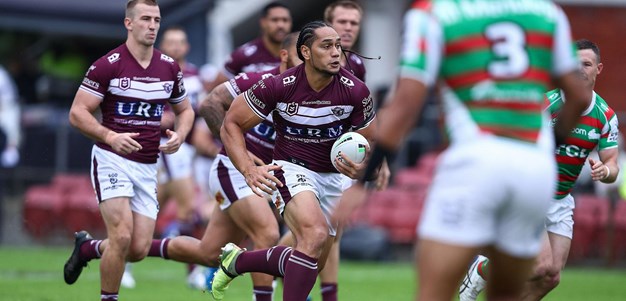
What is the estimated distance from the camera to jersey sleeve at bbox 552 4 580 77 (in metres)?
5.39

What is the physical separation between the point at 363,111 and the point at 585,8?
16.8 metres

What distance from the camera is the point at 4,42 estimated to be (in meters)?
25.1

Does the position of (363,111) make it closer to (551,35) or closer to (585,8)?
(551,35)

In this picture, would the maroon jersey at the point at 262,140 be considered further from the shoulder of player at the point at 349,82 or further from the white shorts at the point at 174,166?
the white shorts at the point at 174,166

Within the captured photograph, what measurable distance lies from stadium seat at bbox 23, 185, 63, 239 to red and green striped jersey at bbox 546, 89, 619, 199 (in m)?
12.7

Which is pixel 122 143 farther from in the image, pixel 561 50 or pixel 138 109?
pixel 561 50

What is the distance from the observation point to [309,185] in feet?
26.2

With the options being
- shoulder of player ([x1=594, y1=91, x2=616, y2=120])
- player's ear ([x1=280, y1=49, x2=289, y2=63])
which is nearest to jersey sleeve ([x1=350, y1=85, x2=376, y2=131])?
player's ear ([x1=280, y1=49, x2=289, y2=63])

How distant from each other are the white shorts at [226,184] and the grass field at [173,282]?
7.54ft

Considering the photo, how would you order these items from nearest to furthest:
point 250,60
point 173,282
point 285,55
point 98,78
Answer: point 98,78 < point 285,55 < point 250,60 < point 173,282

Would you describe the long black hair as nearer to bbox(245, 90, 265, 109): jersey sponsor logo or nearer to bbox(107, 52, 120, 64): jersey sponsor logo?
bbox(245, 90, 265, 109): jersey sponsor logo

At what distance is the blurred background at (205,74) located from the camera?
19.0 meters

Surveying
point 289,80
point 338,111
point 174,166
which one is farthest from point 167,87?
point 174,166

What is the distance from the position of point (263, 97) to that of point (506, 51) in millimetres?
2948
